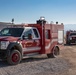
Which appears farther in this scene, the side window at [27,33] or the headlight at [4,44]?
the side window at [27,33]

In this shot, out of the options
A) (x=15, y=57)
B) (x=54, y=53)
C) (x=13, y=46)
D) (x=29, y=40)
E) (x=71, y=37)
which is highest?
(x=29, y=40)

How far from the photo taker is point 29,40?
1550 centimetres

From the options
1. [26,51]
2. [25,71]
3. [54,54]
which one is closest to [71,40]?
[54,54]

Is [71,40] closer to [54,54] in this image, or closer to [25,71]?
[54,54]

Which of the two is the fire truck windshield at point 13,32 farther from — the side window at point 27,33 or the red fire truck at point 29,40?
the side window at point 27,33

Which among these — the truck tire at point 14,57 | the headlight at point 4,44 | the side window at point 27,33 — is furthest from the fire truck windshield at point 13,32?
the headlight at point 4,44

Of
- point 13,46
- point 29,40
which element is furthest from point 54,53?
point 13,46

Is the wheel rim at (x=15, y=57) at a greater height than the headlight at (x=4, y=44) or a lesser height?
lesser

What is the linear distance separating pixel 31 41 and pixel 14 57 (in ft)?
5.85

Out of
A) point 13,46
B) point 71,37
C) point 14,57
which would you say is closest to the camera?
point 13,46

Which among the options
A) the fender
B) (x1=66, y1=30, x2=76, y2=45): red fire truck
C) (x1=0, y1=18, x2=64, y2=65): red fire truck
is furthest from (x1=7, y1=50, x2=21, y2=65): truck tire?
(x1=66, y1=30, x2=76, y2=45): red fire truck

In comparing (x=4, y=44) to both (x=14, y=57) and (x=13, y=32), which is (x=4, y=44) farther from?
(x=13, y=32)

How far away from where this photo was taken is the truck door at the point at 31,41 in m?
15.2

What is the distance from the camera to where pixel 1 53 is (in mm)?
14070
